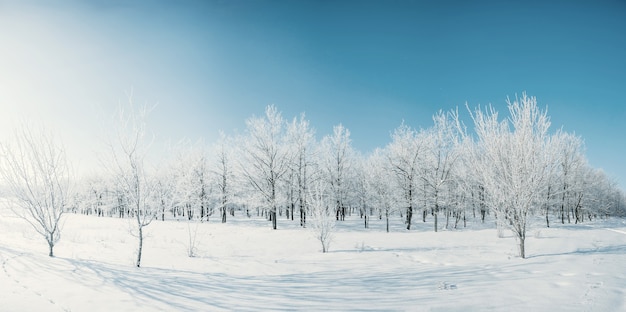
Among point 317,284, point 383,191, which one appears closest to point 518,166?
point 317,284

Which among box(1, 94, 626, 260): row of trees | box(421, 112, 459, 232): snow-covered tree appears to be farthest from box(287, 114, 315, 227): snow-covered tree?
box(421, 112, 459, 232): snow-covered tree

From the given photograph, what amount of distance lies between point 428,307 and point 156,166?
8.85 metres

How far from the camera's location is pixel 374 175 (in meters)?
30.6

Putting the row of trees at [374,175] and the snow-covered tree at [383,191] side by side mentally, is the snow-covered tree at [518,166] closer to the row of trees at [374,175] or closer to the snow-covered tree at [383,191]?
the row of trees at [374,175]

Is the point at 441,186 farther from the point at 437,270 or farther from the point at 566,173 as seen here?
the point at 437,270

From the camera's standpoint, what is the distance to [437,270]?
28.3 feet

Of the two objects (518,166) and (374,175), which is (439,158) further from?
(518,166)

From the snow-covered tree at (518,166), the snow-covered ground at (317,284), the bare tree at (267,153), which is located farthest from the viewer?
the bare tree at (267,153)

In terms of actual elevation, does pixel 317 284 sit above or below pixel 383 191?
below

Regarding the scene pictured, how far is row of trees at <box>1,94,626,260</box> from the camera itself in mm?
10148

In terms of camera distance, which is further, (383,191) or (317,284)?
(383,191)

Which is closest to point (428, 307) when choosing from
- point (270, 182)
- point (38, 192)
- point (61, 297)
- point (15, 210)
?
point (61, 297)

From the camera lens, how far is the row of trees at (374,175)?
33.3ft

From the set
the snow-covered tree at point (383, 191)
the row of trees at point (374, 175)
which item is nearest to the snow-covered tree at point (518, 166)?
the row of trees at point (374, 175)
